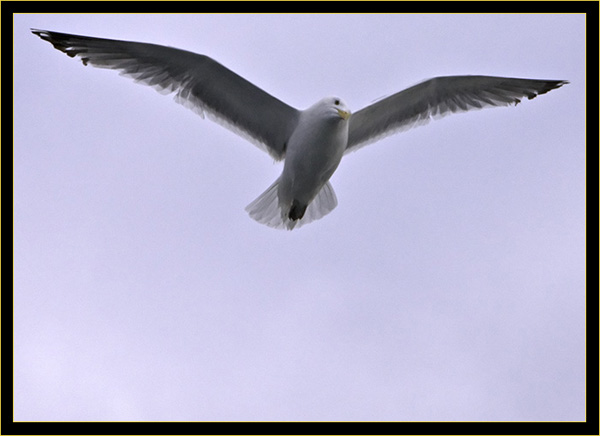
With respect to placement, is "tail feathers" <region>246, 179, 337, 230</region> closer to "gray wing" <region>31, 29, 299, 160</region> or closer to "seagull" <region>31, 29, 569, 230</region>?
"seagull" <region>31, 29, 569, 230</region>

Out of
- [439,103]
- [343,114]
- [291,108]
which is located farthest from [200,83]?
[439,103]

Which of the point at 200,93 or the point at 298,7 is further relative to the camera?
the point at 200,93

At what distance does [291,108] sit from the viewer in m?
6.98

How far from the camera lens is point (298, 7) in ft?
20.5

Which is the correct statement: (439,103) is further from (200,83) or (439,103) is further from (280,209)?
(200,83)

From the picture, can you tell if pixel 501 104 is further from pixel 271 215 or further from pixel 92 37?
pixel 92 37

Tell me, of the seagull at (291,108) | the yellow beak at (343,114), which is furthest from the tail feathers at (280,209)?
the yellow beak at (343,114)

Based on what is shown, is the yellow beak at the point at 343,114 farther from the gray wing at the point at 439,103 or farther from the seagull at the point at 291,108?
the gray wing at the point at 439,103

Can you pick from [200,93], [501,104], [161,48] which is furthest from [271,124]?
[501,104]

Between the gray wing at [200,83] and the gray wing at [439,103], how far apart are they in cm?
68

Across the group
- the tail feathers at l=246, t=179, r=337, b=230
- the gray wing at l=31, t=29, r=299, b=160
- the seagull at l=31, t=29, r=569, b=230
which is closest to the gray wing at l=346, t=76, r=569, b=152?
the seagull at l=31, t=29, r=569, b=230

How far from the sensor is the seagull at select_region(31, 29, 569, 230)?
6.61m

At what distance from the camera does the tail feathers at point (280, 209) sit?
7.45 m

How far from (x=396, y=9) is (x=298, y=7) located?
74 cm
